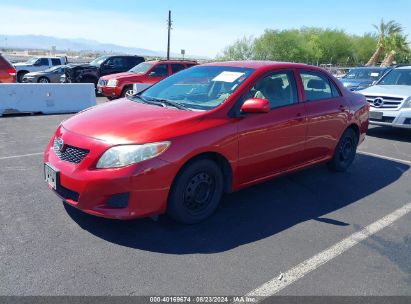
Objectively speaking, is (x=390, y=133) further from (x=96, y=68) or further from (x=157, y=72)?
(x=96, y=68)

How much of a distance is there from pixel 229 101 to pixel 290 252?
5.44 ft

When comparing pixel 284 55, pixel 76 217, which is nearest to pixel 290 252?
pixel 76 217

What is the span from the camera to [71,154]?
3.54m

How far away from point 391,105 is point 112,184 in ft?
24.3

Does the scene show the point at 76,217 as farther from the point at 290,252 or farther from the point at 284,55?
the point at 284,55

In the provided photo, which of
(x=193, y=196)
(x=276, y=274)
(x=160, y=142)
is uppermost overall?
→ (x=160, y=142)

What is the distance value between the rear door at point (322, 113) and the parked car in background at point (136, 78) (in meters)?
8.32

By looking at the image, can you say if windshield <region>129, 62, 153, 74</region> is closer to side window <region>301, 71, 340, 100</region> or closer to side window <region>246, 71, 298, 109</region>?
side window <region>301, 71, 340, 100</region>

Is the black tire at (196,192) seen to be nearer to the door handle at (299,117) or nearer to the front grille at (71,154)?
the front grille at (71,154)

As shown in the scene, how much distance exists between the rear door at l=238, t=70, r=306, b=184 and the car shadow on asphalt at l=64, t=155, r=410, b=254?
38 cm

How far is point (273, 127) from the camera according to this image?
4.39 metres

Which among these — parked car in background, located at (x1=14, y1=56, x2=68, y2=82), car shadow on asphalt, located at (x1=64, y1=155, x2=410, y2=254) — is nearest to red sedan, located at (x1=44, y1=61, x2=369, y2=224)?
car shadow on asphalt, located at (x1=64, y1=155, x2=410, y2=254)

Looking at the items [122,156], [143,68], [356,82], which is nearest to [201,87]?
[122,156]

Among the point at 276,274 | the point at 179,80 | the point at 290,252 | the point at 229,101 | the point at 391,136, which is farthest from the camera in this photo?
the point at 391,136
